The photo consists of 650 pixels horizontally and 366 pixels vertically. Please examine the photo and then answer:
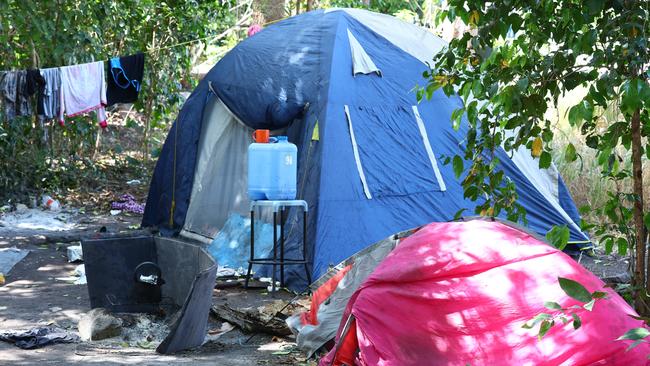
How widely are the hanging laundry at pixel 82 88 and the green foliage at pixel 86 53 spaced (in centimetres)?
61

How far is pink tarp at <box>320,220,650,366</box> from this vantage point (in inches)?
161

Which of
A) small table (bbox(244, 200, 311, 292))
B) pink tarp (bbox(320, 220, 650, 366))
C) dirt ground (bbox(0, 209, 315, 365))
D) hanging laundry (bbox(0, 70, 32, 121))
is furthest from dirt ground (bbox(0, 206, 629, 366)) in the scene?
hanging laundry (bbox(0, 70, 32, 121))

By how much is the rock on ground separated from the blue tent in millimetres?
1868

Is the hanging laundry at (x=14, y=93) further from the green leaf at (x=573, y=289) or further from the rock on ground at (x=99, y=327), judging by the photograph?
the green leaf at (x=573, y=289)

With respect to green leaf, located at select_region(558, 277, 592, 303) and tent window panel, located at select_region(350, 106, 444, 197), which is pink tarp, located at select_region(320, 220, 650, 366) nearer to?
green leaf, located at select_region(558, 277, 592, 303)

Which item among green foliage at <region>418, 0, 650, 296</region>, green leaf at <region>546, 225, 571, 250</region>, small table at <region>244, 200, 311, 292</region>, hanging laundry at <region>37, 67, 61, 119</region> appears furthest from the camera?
hanging laundry at <region>37, 67, 61, 119</region>

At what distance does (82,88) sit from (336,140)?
3.81 metres

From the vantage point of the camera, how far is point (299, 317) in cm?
585

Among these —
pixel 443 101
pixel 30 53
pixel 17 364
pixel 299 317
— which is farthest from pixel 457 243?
pixel 30 53

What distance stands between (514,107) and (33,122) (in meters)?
9.28

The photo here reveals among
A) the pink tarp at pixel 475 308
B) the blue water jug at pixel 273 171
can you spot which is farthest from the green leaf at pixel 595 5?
the blue water jug at pixel 273 171

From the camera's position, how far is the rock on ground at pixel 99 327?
570cm

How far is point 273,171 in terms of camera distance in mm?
7281

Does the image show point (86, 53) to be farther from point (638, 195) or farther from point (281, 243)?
point (638, 195)
